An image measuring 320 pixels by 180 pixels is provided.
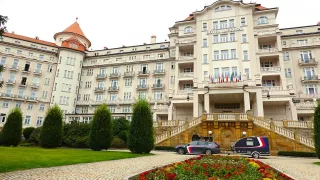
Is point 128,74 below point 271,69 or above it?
above

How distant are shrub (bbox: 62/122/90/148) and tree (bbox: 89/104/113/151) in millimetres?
7340

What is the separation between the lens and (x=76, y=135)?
32438mm

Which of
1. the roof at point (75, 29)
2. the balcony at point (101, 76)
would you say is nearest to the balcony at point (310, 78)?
the balcony at point (101, 76)

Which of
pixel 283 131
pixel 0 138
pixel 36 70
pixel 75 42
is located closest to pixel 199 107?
pixel 283 131

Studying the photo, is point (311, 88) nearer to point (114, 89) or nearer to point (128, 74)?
point (128, 74)

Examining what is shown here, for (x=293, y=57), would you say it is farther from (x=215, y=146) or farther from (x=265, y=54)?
(x=215, y=146)

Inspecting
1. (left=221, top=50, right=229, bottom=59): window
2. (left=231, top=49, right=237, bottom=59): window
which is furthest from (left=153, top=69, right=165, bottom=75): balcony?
(left=231, top=49, right=237, bottom=59): window

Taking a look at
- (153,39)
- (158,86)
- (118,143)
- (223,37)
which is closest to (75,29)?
(153,39)

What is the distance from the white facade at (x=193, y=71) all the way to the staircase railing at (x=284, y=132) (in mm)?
4977

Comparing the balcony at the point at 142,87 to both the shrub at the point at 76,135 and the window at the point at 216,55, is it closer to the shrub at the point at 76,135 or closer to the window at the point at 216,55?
the window at the point at 216,55

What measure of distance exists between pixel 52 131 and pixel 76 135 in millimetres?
6038

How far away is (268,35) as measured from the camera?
131 ft

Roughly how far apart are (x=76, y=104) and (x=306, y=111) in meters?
48.3

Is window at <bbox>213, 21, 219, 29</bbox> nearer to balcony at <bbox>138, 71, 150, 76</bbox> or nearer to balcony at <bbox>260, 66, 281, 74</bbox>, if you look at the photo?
balcony at <bbox>260, 66, 281, 74</bbox>
